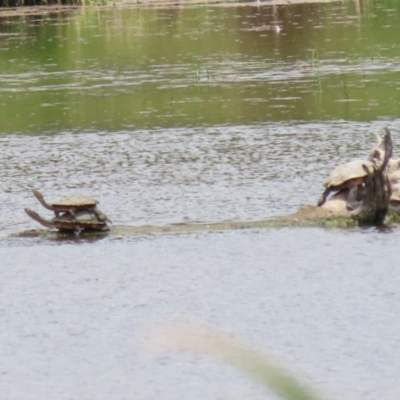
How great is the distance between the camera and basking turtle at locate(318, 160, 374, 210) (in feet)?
34.4

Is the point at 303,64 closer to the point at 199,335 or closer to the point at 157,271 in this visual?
the point at 157,271

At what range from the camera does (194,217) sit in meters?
11.0

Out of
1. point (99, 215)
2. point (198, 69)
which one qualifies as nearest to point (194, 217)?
→ point (99, 215)

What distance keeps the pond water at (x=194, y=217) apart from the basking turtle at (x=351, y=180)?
21.0 inches

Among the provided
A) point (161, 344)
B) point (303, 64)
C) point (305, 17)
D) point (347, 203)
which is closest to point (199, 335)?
point (161, 344)

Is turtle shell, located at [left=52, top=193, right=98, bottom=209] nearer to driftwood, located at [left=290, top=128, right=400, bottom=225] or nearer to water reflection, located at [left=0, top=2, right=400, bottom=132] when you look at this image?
driftwood, located at [left=290, top=128, right=400, bottom=225]

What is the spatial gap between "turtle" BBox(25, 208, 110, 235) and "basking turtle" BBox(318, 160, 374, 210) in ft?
7.16

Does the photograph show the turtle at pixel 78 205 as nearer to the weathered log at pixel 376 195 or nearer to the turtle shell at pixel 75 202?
the turtle shell at pixel 75 202

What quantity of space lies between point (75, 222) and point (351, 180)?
269cm

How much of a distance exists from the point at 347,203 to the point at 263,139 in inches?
215

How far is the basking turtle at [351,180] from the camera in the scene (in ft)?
34.4

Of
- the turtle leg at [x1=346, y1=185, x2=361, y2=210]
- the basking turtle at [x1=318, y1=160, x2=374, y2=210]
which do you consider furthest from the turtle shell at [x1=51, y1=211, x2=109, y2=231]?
the turtle leg at [x1=346, y1=185, x2=361, y2=210]

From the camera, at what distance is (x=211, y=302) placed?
8102 millimetres

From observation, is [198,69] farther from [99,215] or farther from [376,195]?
[376,195]
